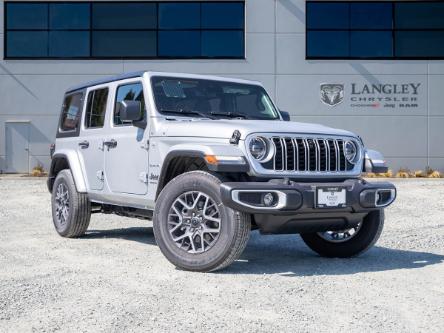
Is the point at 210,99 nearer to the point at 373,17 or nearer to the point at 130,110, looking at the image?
the point at 130,110

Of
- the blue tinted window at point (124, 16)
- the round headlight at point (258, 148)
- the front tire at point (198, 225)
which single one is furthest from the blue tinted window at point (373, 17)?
the front tire at point (198, 225)

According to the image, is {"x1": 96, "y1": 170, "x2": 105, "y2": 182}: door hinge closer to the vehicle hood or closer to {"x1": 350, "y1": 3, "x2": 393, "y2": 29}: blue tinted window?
the vehicle hood

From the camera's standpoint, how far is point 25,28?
23656 millimetres

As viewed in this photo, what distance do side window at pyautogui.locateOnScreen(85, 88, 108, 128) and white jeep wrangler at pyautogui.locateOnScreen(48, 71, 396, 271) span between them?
0.09 feet

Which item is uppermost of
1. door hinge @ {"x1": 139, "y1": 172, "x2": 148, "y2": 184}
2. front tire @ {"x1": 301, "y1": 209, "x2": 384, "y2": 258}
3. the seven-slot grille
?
the seven-slot grille

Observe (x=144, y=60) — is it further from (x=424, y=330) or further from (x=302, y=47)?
(x=424, y=330)

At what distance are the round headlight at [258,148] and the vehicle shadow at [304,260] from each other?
3.57ft

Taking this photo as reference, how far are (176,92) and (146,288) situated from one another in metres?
2.53

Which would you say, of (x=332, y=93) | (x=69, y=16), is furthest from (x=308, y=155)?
(x=69, y=16)

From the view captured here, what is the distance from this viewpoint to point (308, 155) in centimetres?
591

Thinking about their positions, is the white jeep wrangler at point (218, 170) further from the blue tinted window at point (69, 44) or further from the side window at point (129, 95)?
the blue tinted window at point (69, 44)

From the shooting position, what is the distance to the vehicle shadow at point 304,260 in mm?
6070

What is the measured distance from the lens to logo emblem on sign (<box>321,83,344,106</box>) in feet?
74.1

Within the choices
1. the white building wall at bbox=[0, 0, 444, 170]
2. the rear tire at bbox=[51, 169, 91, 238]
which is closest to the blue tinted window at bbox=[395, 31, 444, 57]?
the white building wall at bbox=[0, 0, 444, 170]
